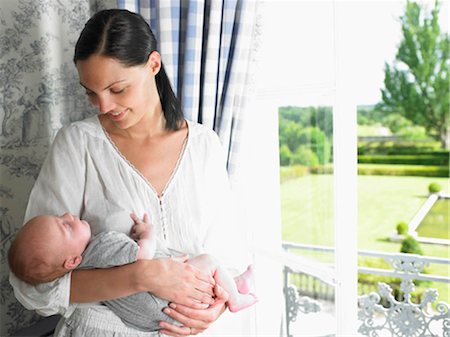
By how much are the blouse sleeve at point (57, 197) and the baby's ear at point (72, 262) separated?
48 millimetres

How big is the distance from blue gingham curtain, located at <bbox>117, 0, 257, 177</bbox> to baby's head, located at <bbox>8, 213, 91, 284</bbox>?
54cm

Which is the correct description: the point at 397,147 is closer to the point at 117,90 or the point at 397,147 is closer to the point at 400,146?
the point at 400,146

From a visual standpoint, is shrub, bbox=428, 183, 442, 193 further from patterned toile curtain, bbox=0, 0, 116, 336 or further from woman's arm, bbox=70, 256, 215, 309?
woman's arm, bbox=70, 256, 215, 309

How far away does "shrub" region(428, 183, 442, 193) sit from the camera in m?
5.74

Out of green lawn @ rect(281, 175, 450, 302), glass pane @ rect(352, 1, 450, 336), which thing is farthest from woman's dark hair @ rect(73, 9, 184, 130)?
green lawn @ rect(281, 175, 450, 302)

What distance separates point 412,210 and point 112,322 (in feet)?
16.7

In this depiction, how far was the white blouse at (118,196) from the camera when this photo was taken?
134 centimetres

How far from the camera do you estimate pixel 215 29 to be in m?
1.61

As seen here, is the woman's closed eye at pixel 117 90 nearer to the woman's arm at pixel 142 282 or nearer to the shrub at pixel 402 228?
the woman's arm at pixel 142 282

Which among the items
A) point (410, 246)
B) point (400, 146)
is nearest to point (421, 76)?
point (400, 146)

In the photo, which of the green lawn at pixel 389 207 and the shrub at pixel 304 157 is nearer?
the shrub at pixel 304 157

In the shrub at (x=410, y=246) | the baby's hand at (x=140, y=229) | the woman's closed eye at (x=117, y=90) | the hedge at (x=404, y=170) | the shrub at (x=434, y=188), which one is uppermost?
the woman's closed eye at (x=117, y=90)

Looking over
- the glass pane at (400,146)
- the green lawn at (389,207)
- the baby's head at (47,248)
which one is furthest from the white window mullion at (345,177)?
the green lawn at (389,207)

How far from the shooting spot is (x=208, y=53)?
1.62 m
